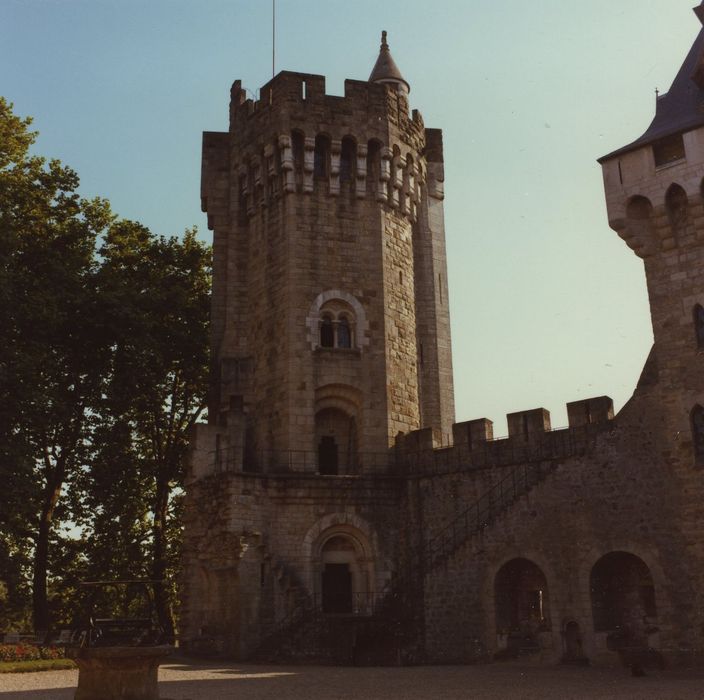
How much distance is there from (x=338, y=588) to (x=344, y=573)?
1.58 feet

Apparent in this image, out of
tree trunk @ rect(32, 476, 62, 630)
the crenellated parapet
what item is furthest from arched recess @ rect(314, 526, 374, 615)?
the crenellated parapet

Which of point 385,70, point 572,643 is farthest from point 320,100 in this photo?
point 572,643

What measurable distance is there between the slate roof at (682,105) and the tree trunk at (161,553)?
20.8 meters

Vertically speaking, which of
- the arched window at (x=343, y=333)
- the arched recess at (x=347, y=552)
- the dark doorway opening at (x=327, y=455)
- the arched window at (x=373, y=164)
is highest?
the arched window at (x=373, y=164)

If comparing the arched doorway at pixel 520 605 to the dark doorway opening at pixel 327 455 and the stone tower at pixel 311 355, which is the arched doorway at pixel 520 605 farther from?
the dark doorway opening at pixel 327 455

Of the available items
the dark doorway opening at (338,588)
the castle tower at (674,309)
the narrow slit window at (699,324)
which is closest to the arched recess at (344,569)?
the dark doorway opening at (338,588)

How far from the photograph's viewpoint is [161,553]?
109ft

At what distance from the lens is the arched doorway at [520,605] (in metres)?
22.2

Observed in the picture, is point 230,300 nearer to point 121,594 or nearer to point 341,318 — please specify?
point 341,318

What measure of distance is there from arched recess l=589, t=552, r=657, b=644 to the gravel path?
207cm

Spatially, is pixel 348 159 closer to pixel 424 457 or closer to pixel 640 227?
pixel 424 457

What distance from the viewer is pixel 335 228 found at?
2933 cm

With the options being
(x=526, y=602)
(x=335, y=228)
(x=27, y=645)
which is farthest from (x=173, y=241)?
(x=526, y=602)

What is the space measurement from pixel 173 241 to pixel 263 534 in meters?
15.1
